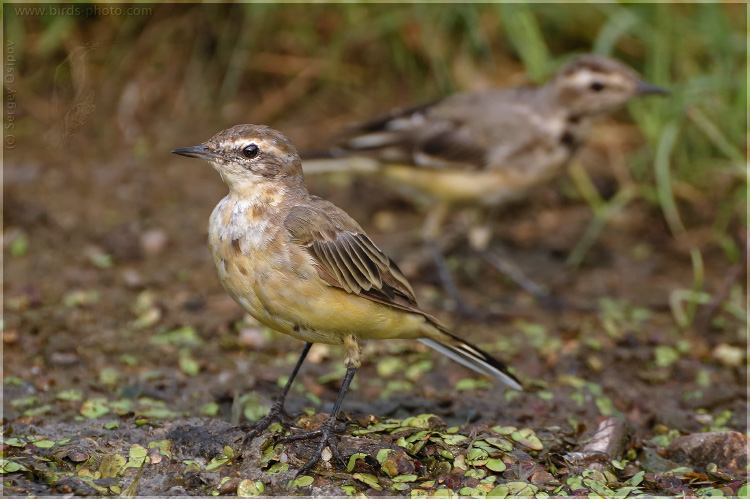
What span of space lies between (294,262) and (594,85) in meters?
4.56

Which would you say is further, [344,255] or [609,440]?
[609,440]

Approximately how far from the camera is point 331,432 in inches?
173

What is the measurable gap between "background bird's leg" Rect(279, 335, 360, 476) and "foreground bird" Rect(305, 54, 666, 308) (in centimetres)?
351

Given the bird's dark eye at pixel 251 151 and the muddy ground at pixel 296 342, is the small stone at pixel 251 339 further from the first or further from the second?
the bird's dark eye at pixel 251 151

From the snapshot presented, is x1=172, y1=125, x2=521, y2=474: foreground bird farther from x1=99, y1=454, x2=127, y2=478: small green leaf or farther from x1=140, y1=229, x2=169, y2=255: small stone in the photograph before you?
x1=140, y1=229, x2=169, y2=255: small stone

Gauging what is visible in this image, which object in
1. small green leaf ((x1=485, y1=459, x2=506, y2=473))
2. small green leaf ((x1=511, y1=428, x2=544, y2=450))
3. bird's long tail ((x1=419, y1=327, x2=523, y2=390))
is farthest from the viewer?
bird's long tail ((x1=419, y1=327, x2=523, y2=390))

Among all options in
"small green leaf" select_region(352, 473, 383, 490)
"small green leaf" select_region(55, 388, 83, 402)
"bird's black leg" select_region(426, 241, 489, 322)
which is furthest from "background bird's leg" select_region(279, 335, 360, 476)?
"bird's black leg" select_region(426, 241, 489, 322)

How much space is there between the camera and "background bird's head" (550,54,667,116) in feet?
25.7

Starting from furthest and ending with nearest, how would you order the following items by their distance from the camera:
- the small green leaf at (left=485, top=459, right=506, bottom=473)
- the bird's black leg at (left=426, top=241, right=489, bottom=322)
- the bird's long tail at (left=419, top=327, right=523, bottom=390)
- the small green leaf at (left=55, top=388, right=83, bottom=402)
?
the bird's black leg at (left=426, top=241, right=489, bottom=322) < the small green leaf at (left=55, top=388, right=83, bottom=402) < the bird's long tail at (left=419, top=327, right=523, bottom=390) < the small green leaf at (left=485, top=459, right=506, bottom=473)

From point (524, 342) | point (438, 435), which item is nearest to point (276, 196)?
point (438, 435)

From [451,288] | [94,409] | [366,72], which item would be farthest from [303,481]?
[366,72]

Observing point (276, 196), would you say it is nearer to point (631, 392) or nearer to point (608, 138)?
point (631, 392)

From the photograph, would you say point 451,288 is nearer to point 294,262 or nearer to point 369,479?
point 294,262

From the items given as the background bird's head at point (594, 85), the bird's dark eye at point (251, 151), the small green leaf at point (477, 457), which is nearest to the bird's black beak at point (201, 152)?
the bird's dark eye at point (251, 151)
